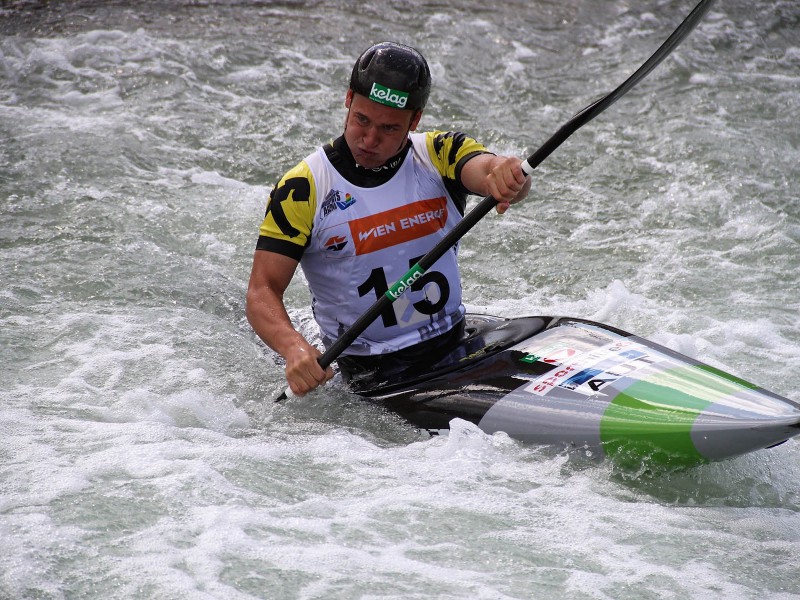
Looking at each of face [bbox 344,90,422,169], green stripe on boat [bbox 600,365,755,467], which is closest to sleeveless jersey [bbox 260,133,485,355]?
face [bbox 344,90,422,169]

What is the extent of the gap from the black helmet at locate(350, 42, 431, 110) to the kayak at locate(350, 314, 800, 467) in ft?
3.09

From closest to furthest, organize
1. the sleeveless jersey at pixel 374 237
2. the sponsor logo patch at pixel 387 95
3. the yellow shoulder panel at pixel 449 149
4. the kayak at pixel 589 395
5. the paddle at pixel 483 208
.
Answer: the kayak at pixel 589 395 < the paddle at pixel 483 208 < the sponsor logo patch at pixel 387 95 < the sleeveless jersey at pixel 374 237 < the yellow shoulder panel at pixel 449 149

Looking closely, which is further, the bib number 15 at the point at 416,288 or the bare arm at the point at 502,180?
Answer: the bib number 15 at the point at 416,288

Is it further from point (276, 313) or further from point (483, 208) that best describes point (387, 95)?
point (276, 313)

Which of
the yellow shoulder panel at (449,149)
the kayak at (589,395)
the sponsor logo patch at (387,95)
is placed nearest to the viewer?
the kayak at (589,395)

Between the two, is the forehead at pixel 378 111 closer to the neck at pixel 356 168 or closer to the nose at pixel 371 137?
the nose at pixel 371 137

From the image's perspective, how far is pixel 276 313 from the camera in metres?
3.38

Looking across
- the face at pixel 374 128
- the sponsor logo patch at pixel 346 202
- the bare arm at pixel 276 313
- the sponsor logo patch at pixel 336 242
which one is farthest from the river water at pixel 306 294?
the face at pixel 374 128

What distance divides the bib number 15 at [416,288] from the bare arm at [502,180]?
1.21 ft

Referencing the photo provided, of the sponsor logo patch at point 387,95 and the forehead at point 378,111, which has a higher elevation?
the sponsor logo patch at point 387,95

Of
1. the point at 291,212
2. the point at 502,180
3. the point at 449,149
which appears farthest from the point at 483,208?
the point at 291,212

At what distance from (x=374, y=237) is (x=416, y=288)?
25 centimetres

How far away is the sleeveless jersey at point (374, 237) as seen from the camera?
3.41 metres

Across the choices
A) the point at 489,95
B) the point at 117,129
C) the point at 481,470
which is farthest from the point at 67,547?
the point at 489,95
